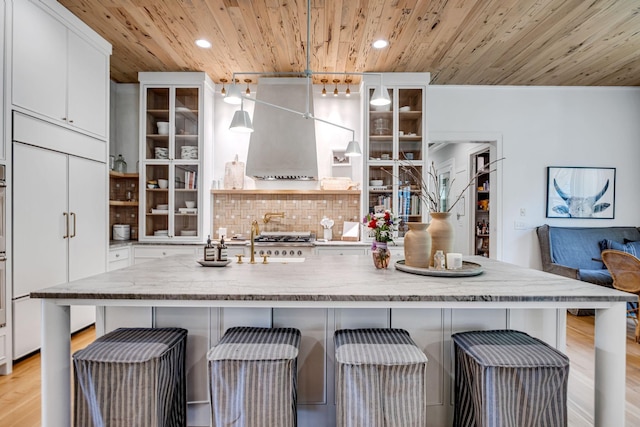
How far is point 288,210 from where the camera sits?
4.38 m

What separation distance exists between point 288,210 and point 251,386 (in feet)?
10.4

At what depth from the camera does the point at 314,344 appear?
170cm

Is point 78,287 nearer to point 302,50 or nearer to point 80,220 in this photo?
point 80,220

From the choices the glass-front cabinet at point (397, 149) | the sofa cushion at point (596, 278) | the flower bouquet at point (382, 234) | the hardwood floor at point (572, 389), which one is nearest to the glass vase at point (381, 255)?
the flower bouquet at point (382, 234)

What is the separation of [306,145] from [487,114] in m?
2.42

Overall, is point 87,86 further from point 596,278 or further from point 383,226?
point 596,278

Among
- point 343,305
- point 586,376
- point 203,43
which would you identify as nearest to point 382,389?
point 343,305

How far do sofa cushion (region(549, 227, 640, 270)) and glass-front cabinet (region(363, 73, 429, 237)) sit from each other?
5.48 ft

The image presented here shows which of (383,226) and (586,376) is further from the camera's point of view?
(586,376)

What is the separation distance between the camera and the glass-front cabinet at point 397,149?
403 centimetres

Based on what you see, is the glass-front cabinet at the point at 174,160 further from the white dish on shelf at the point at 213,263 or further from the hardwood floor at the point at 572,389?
the white dish on shelf at the point at 213,263

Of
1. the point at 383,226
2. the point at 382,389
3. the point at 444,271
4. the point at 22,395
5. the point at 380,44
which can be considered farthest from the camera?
the point at 380,44

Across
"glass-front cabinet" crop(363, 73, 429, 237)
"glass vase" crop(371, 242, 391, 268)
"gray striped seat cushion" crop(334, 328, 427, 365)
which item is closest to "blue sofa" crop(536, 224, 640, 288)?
"glass-front cabinet" crop(363, 73, 429, 237)

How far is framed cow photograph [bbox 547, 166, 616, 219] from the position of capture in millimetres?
4352
